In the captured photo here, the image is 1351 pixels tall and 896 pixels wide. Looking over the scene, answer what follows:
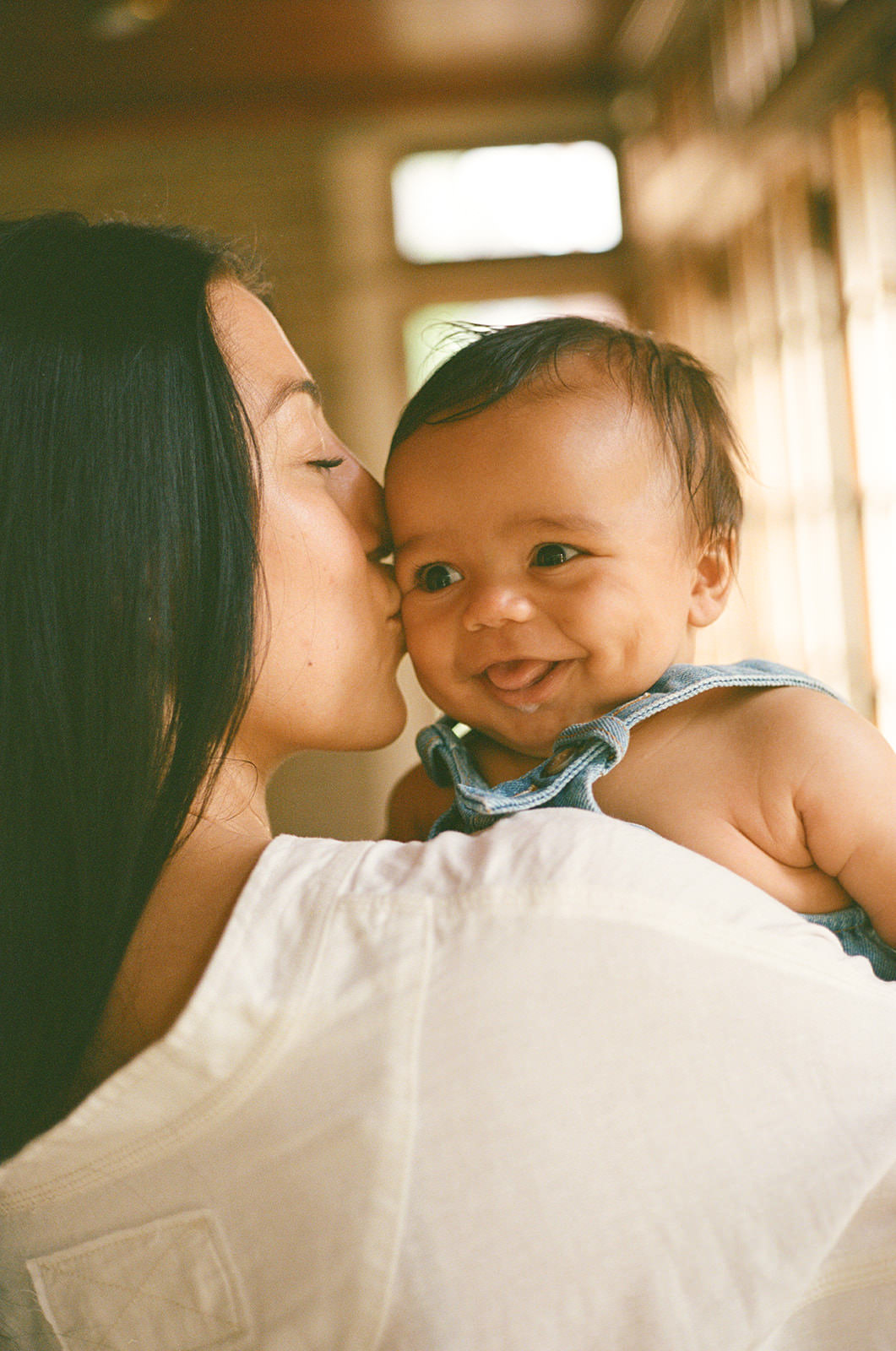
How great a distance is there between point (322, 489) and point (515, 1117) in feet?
1.98

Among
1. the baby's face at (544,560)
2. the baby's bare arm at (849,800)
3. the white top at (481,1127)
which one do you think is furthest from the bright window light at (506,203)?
the white top at (481,1127)

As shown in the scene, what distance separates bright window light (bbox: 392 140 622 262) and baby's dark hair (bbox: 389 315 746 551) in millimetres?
3645

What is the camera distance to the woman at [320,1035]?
640 mm

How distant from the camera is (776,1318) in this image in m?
0.68

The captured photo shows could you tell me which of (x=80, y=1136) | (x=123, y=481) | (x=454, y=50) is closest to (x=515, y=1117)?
(x=80, y=1136)

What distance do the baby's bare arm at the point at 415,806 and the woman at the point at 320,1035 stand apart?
1.76ft

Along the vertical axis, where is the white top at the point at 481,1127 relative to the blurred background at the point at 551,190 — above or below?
below

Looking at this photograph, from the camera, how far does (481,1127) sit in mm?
639

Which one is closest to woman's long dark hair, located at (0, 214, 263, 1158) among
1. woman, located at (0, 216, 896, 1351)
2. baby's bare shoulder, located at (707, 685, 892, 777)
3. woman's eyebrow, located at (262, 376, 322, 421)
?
woman, located at (0, 216, 896, 1351)

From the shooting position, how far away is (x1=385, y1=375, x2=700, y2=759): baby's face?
3.51 feet

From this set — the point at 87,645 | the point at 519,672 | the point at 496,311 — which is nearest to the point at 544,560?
the point at 519,672

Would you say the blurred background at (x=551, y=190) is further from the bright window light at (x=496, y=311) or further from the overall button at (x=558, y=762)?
the overall button at (x=558, y=762)

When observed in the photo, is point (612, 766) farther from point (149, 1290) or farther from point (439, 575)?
point (149, 1290)

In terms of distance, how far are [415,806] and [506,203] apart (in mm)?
3874
